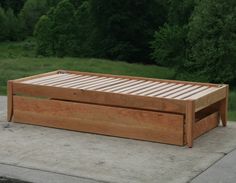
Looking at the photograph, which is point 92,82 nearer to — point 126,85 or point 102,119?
point 126,85

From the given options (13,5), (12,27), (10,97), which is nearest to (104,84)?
(10,97)

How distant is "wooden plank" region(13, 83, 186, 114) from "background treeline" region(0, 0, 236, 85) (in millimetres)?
19238

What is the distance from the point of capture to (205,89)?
24.0 ft

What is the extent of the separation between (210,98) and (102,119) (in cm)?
124

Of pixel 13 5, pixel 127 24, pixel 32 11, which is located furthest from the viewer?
pixel 13 5

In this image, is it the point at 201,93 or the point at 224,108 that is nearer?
the point at 201,93

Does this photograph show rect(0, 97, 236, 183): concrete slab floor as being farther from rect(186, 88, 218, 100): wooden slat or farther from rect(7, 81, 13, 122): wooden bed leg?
rect(186, 88, 218, 100): wooden slat

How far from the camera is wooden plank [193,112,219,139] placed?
6801mm

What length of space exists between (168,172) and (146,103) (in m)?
1.13

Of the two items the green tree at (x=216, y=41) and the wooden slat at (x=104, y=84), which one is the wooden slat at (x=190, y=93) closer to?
the wooden slat at (x=104, y=84)

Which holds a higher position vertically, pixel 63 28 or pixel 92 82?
pixel 92 82

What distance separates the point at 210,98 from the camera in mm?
6840

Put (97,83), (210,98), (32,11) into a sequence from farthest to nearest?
(32,11)
(97,83)
(210,98)

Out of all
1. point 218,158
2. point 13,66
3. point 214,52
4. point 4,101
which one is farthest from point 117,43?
point 218,158
